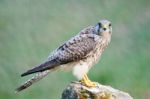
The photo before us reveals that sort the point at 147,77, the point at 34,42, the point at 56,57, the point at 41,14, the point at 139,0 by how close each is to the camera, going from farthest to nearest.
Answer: the point at 139,0 → the point at 41,14 → the point at 34,42 → the point at 147,77 → the point at 56,57

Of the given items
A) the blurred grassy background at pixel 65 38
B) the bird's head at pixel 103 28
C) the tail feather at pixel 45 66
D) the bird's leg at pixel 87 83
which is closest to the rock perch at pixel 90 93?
the bird's leg at pixel 87 83

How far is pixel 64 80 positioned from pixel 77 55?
19.6 ft

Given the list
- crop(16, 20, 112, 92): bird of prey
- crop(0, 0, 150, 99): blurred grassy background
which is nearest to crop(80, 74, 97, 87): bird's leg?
crop(16, 20, 112, 92): bird of prey

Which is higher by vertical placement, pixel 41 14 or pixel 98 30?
pixel 41 14

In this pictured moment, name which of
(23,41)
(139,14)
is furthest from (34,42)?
(139,14)

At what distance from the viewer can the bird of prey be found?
14688 millimetres

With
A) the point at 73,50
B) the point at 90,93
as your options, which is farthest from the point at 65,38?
the point at 90,93

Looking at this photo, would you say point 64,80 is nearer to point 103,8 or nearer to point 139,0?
point 103,8

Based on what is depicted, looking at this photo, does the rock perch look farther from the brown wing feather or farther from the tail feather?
the brown wing feather

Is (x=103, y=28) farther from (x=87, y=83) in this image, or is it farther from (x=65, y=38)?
(x=65, y=38)

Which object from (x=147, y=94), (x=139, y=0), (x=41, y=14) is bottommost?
(x=147, y=94)

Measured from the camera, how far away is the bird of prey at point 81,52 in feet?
48.2

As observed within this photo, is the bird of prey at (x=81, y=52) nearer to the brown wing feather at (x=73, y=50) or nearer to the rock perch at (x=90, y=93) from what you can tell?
the brown wing feather at (x=73, y=50)

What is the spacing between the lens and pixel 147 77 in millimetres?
21984
